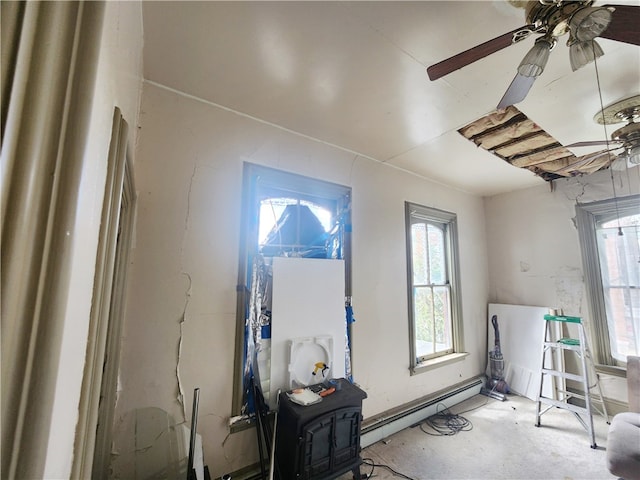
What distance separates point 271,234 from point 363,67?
1.32m

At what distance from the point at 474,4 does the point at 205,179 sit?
5.69 feet

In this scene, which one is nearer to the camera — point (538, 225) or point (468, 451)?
point (468, 451)

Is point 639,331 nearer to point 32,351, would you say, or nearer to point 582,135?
point 582,135

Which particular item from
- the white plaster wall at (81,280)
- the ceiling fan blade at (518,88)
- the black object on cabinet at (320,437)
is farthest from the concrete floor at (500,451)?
the ceiling fan blade at (518,88)

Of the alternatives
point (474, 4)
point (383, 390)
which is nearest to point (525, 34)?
point (474, 4)

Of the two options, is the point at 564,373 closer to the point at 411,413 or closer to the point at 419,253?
the point at 411,413

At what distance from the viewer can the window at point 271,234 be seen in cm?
188

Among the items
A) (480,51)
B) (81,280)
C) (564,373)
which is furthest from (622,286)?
(81,280)

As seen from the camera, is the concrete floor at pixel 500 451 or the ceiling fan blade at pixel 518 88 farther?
the concrete floor at pixel 500 451

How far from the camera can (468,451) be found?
2.30m

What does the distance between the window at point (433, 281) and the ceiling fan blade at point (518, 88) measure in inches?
64.6

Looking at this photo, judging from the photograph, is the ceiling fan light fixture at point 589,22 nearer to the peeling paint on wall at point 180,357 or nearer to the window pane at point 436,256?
the peeling paint on wall at point 180,357

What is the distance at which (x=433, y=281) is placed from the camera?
3.39m

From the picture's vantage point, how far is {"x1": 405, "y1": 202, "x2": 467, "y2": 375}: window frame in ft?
9.48
